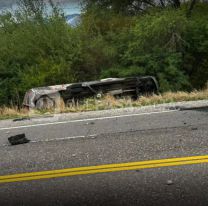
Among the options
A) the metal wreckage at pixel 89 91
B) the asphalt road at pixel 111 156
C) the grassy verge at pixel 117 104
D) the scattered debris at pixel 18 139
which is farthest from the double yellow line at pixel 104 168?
the metal wreckage at pixel 89 91

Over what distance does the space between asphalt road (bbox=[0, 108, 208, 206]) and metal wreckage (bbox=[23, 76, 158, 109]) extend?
126 inches

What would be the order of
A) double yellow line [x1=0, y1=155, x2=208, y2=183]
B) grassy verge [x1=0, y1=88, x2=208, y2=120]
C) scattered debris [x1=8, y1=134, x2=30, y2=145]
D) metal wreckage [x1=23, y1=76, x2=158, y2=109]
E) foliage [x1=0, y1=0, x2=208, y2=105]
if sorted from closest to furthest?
double yellow line [x1=0, y1=155, x2=208, y2=183]
scattered debris [x1=8, y1=134, x2=30, y2=145]
grassy verge [x1=0, y1=88, x2=208, y2=120]
metal wreckage [x1=23, y1=76, x2=158, y2=109]
foliage [x1=0, y1=0, x2=208, y2=105]

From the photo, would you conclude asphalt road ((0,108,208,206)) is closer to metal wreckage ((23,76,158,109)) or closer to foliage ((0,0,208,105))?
metal wreckage ((23,76,158,109))

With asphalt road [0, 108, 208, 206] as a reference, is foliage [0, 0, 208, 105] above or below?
above

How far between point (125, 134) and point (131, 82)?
6369 millimetres

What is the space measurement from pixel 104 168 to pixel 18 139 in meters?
2.73

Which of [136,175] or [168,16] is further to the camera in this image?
[168,16]

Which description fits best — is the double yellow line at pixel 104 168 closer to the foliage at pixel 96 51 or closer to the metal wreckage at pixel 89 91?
the metal wreckage at pixel 89 91

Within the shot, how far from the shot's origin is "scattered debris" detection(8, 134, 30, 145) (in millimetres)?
8345

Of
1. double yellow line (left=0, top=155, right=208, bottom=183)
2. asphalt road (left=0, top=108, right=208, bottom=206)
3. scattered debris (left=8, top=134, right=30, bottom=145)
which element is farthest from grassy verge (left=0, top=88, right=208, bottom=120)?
double yellow line (left=0, top=155, right=208, bottom=183)

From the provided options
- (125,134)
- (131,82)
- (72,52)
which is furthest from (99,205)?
(72,52)

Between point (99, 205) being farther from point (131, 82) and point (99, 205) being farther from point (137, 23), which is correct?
point (137, 23)

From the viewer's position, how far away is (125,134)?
8039 mm

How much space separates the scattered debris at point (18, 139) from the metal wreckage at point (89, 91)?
4.91 meters
